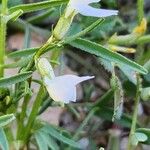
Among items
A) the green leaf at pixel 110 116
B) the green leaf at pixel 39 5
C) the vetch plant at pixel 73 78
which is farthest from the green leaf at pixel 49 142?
the green leaf at pixel 39 5

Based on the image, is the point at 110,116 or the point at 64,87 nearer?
the point at 64,87

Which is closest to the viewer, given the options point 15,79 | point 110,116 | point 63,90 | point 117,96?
point 63,90

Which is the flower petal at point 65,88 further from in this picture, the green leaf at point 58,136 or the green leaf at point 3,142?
the green leaf at point 58,136

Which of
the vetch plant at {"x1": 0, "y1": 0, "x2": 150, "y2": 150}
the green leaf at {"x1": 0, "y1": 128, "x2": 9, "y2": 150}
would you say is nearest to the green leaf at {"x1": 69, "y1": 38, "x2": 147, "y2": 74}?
the vetch plant at {"x1": 0, "y1": 0, "x2": 150, "y2": 150}

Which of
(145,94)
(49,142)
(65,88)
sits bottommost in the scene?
(49,142)

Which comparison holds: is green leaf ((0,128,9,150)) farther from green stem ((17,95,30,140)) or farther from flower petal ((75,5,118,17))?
flower petal ((75,5,118,17))

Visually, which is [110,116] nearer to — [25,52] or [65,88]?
[25,52]

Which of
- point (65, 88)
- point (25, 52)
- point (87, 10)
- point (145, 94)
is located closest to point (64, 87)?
point (65, 88)

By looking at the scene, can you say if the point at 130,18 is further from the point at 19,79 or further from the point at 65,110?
the point at 19,79
